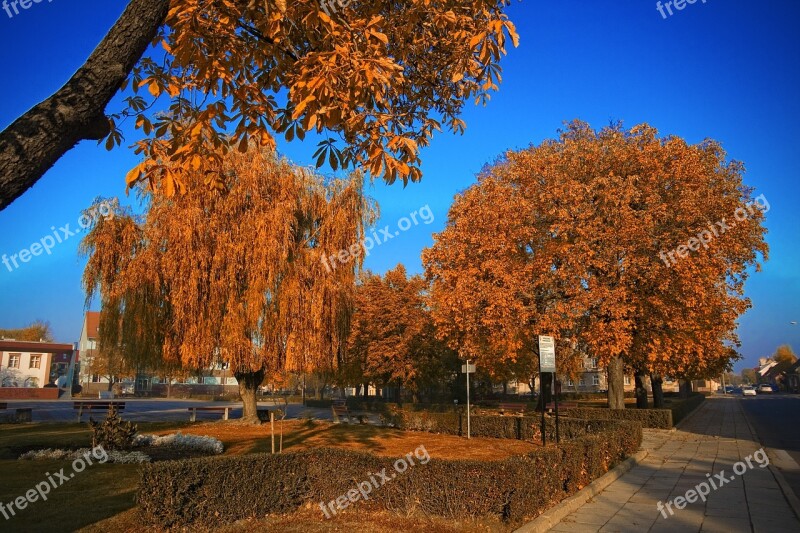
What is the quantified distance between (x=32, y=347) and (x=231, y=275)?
54265mm

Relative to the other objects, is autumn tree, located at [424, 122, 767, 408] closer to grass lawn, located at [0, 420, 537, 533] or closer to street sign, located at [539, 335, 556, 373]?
grass lawn, located at [0, 420, 537, 533]

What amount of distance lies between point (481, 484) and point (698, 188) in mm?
19325

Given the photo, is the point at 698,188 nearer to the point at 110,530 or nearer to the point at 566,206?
the point at 566,206

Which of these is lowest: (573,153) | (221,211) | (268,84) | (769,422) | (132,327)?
(769,422)

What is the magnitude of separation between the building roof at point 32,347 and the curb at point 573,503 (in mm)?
66578

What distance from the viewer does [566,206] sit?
875 inches

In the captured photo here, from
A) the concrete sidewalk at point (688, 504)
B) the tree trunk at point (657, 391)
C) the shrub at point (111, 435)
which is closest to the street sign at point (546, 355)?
the concrete sidewalk at point (688, 504)

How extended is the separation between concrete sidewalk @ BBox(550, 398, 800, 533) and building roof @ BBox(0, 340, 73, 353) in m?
66.0

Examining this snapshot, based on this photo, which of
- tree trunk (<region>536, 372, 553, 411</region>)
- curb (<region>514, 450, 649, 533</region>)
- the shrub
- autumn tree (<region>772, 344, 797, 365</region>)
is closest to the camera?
curb (<region>514, 450, 649, 533</region>)

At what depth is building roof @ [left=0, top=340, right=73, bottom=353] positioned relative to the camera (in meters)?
59.7

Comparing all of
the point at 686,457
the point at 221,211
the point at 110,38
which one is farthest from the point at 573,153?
the point at 110,38

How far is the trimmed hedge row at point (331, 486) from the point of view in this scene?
721 cm

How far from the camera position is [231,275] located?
20.6 metres

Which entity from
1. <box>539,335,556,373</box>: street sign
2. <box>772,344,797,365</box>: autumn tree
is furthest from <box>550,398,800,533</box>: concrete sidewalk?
<box>772,344,797,365</box>: autumn tree
